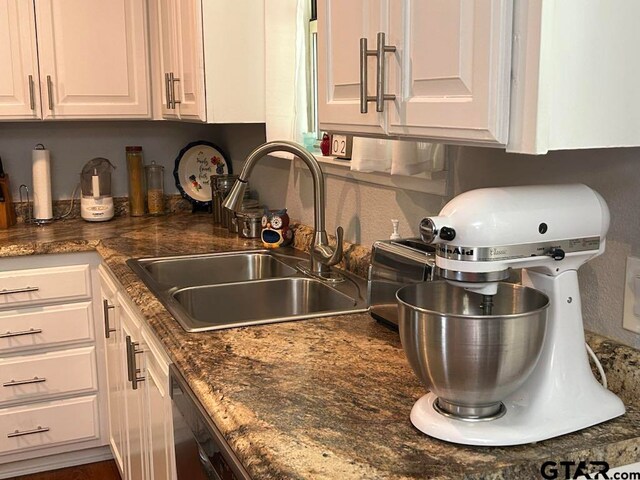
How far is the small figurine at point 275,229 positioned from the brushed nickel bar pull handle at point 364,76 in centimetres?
130

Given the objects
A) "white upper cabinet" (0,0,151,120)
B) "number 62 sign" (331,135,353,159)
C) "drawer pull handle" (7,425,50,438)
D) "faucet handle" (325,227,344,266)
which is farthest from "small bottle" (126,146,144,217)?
"faucet handle" (325,227,344,266)

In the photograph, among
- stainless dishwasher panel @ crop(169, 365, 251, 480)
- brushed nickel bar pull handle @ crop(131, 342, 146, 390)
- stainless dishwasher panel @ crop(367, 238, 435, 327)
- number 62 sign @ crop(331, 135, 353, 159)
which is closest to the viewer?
stainless dishwasher panel @ crop(169, 365, 251, 480)

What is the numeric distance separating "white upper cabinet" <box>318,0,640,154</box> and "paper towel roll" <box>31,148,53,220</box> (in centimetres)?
243

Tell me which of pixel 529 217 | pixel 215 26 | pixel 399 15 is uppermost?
pixel 215 26

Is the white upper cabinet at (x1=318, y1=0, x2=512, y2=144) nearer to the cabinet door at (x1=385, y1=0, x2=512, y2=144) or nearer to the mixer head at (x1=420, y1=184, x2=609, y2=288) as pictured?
the cabinet door at (x1=385, y1=0, x2=512, y2=144)

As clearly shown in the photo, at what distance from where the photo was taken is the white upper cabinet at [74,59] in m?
2.94

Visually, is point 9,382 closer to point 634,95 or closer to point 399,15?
point 399,15

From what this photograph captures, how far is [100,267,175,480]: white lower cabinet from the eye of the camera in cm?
179

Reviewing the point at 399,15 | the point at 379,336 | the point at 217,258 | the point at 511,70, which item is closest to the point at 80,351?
the point at 217,258

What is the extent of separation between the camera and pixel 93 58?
3088 mm

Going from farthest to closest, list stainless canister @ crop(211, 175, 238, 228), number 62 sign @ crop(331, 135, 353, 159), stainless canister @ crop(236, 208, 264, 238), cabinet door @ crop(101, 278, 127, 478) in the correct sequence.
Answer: stainless canister @ crop(211, 175, 238, 228), stainless canister @ crop(236, 208, 264, 238), cabinet door @ crop(101, 278, 127, 478), number 62 sign @ crop(331, 135, 353, 159)

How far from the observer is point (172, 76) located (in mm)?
2969

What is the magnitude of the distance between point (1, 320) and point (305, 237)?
1.18 m

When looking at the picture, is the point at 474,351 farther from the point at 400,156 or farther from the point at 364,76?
the point at 400,156
